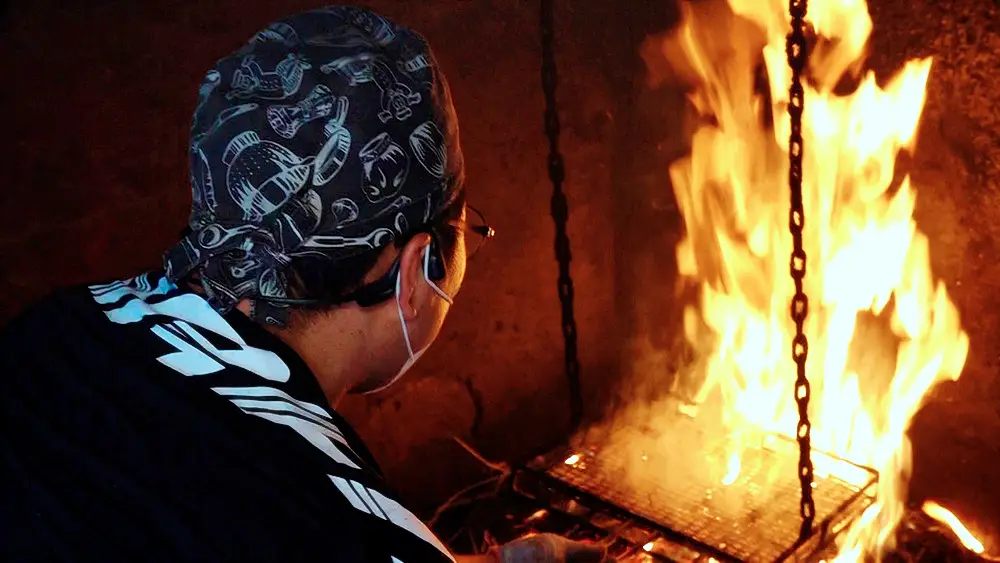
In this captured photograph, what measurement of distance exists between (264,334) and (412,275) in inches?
8.6

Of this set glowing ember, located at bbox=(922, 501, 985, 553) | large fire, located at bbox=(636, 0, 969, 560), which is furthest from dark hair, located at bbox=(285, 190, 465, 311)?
glowing ember, located at bbox=(922, 501, 985, 553)

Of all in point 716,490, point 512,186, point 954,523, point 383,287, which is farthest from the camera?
point 512,186

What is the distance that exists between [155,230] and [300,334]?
0.82 metres

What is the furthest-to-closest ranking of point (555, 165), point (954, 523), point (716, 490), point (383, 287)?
1. point (954, 523)
2. point (716, 490)
3. point (555, 165)
4. point (383, 287)

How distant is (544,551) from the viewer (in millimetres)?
1604

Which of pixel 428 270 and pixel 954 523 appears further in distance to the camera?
pixel 954 523

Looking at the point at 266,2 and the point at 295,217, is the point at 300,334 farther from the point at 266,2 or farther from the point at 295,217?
the point at 266,2

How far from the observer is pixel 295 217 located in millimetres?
1169

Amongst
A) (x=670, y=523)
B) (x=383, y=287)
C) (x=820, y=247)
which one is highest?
(x=383, y=287)

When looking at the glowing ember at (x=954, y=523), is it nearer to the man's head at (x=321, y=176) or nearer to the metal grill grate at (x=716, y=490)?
the metal grill grate at (x=716, y=490)

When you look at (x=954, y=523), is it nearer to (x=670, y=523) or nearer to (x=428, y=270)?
(x=670, y=523)

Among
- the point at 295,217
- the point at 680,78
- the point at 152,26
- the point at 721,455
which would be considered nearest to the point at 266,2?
the point at 152,26

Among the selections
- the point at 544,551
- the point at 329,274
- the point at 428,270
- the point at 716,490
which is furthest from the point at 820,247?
the point at 329,274

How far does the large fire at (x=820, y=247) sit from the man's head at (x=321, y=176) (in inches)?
52.3
